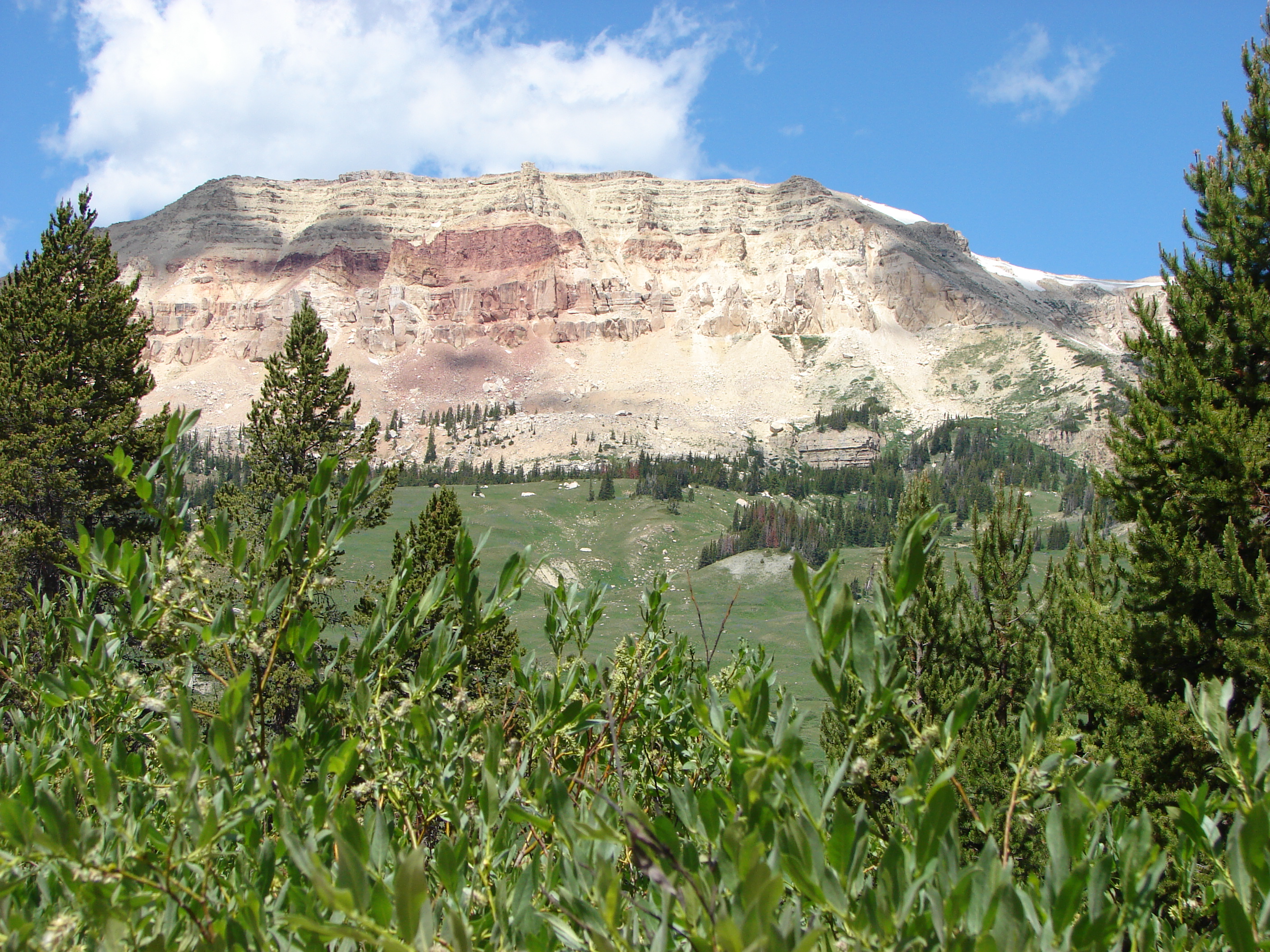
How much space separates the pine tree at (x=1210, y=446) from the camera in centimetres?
843

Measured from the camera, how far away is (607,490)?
132m

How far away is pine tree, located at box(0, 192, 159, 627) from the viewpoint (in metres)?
18.7

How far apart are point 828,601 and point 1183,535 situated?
9.59 metres

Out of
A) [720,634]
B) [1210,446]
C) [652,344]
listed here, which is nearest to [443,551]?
[1210,446]

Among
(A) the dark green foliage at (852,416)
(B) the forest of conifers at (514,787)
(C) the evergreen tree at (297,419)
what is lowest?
(B) the forest of conifers at (514,787)

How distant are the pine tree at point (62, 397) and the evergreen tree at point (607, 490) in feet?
357

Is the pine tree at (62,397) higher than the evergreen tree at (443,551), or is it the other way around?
the pine tree at (62,397)

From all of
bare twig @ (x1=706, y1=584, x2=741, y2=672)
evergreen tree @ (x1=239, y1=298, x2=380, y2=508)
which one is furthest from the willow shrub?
evergreen tree @ (x1=239, y1=298, x2=380, y2=508)

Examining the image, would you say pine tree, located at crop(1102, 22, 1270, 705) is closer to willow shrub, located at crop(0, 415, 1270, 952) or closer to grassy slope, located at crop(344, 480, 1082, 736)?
willow shrub, located at crop(0, 415, 1270, 952)

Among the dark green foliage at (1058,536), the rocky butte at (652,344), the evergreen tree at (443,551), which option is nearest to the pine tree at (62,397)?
the evergreen tree at (443,551)

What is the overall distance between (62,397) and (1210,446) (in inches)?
916

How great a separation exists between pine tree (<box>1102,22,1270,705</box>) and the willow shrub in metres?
6.84

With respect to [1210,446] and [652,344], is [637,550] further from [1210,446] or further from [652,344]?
[1210,446]

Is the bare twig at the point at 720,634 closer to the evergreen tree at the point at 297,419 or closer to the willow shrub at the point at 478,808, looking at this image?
the willow shrub at the point at 478,808
